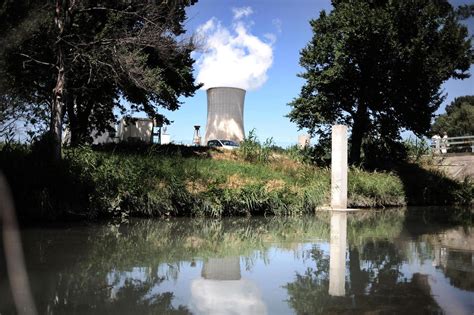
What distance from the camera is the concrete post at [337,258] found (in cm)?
705

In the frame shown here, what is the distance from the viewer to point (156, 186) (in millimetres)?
15055

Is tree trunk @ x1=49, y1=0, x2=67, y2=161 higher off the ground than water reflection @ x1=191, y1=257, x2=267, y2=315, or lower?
higher

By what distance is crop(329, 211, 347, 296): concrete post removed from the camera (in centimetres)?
705

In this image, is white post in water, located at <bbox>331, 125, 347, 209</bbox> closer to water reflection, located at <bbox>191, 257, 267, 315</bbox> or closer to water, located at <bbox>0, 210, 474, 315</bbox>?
water, located at <bbox>0, 210, 474, 315</bbox>

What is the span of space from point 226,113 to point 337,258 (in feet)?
84.4

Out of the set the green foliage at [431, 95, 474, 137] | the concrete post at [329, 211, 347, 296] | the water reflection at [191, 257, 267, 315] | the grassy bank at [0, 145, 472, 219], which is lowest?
the water reflection at [191, 257, 267, 315]

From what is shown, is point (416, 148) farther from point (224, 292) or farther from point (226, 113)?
point (224, 292)

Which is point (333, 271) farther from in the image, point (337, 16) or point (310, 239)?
point (337, 16)

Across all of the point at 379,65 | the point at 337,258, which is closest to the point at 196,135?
the point at 379,65

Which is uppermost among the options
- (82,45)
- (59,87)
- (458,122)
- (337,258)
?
(458,122)

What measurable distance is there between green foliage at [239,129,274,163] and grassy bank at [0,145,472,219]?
65.5 inches

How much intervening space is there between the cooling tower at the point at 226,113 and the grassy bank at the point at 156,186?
13123mm

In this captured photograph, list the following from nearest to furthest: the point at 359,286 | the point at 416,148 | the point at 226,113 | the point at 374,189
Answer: the point at 359,286
the point at 374,189
the point at 416,148
the point at 226,113

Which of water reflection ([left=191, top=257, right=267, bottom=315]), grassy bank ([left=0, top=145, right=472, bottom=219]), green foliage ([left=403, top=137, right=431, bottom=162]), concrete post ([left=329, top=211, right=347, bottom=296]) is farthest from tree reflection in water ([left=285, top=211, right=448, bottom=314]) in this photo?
green foliage ([left=403, top=137, right=431, bottom=162])
